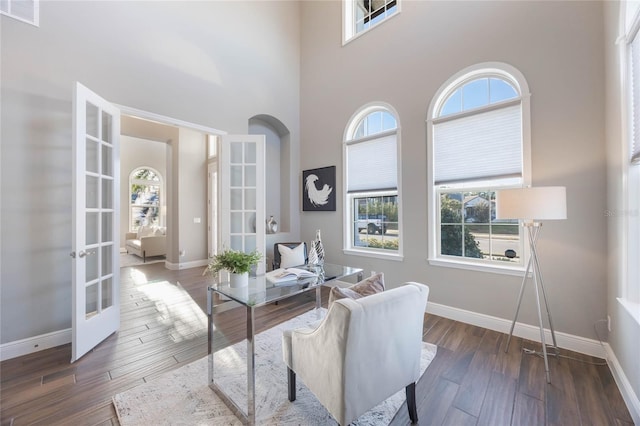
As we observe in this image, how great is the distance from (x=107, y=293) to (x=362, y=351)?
110 inches

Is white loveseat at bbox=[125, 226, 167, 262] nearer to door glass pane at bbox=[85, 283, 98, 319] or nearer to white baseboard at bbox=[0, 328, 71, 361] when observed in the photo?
white baseboard at bbox=[0, 328, 71, 361]


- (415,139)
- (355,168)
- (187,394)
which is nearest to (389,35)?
(415,139)

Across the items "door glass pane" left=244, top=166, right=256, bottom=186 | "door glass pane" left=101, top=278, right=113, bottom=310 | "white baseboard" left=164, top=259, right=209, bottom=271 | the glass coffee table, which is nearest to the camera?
the glass coffee table

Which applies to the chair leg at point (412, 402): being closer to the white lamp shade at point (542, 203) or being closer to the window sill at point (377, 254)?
the white lamp shade at point (542, 203)

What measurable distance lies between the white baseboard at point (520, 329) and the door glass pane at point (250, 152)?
3.14 metres

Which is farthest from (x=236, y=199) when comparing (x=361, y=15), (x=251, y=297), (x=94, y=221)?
(x=361, y=15)

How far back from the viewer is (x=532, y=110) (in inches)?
101

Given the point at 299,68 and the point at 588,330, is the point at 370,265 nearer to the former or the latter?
the point at 588,330

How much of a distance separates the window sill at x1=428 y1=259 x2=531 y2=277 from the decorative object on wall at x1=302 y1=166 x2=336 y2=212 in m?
1.79

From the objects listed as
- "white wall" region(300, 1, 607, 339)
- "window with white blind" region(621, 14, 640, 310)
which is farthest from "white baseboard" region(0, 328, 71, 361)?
"window with white blind" region(621, 14, 640, 310)

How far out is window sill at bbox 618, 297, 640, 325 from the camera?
1.60 meters

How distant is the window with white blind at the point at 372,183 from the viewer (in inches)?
144

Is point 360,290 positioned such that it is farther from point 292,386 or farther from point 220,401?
point 220,401

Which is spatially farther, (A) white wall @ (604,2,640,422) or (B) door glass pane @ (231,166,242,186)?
(B) door glass pane @ (231,166,242,186)
